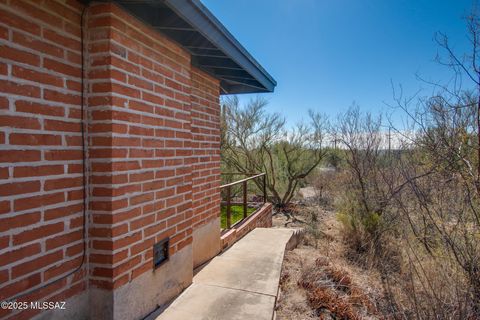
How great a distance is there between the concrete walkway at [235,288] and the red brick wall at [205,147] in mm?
636

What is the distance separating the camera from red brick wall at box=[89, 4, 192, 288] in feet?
5.53

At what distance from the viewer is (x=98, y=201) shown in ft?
5.56

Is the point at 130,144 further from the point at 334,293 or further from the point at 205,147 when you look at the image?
the point at 334,293

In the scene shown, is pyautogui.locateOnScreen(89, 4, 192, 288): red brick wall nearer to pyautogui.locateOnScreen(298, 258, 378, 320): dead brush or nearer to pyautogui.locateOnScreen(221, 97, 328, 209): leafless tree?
pyautogui.locateOnScreen(298, 258, 378, 320): dead brush

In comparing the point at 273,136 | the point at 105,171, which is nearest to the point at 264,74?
the point at 105,171

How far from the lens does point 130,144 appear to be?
1.84 metres

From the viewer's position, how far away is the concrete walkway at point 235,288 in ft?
7.36

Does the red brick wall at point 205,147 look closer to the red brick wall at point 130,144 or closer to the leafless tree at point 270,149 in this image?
the red brick wall at point 130,144

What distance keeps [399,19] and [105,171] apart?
260 inches

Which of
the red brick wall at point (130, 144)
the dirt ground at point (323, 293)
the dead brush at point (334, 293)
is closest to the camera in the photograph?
the red brick wall at point (130, 144)

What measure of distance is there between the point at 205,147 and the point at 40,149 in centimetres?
229

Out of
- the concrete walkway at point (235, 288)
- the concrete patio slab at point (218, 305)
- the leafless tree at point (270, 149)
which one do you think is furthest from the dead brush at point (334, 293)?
the leafless tree at point (270, 149)

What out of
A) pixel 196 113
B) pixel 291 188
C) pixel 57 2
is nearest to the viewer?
pixel 57 2

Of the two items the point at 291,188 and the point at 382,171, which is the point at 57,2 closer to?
the point at 382,171
